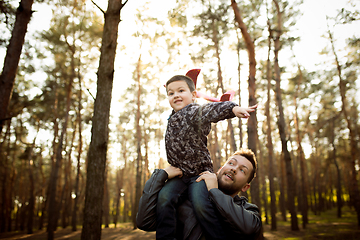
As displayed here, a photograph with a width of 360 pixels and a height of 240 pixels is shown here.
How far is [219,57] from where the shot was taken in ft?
51.9

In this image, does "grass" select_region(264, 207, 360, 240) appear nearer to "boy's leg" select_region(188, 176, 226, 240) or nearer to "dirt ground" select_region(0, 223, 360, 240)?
"dirt ground" select_region(0, 223, 360, 240)

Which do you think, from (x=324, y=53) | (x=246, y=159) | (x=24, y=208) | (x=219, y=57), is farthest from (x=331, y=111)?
(x=24, y=208)

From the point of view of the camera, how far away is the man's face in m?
1.93

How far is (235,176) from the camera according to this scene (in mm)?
1935

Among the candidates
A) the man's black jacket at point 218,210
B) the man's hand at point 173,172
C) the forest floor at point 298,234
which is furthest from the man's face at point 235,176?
the forest floor at point 298,234

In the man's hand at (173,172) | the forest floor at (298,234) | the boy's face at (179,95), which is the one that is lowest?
the forest floor at (298,234)

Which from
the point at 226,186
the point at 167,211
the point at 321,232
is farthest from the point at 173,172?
the point at 321,232

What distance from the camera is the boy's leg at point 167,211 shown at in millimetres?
1752

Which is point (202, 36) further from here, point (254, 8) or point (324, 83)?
point (324, 83)

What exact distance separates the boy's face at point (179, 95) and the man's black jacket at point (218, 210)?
613 millimetres

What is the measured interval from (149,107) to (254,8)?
48.4 ft

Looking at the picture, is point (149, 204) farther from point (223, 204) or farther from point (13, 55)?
point (13, 55)

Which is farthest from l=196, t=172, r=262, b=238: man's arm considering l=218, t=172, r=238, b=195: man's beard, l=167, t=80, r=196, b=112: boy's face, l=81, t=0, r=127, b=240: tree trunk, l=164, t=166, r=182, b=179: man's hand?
l=81, t=0, r=127, b=240: tree trunk

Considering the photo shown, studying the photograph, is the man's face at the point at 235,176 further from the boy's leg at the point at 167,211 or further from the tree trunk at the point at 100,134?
the tree trunk at the point at 100,134
